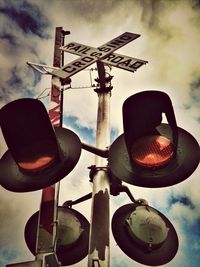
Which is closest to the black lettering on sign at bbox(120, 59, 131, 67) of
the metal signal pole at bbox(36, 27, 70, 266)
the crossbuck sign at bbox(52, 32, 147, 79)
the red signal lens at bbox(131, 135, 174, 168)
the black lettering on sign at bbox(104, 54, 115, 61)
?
the crossbuck sign at bbox(52, 32, 147, 79)

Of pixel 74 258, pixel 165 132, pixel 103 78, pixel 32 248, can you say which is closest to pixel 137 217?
pixel 74 258

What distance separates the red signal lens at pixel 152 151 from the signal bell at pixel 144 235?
1609 mm

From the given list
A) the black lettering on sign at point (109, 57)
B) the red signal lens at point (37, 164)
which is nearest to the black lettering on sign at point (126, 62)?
the black lettering on sign at point (109, 57)

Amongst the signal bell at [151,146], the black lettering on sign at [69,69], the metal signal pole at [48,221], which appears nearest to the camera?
the signal bell at [151,146]

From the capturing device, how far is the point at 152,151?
233cm

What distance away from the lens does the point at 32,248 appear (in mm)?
4047

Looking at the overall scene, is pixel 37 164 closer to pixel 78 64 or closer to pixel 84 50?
pixel 78 64

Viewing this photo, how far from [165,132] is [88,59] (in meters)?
0.87

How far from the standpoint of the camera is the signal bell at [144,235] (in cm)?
374

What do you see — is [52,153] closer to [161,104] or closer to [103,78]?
[161,104]

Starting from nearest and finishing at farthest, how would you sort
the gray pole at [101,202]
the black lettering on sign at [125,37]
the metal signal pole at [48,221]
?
1. the metal signal pole at [48,221]
2. the gray pole at [101,202]
3. the black lettering on sign at [125,37]

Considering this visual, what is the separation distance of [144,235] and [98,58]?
1846 millimetres

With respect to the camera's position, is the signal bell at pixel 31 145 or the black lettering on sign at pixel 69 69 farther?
the black lettering on sign at pixel 69 69

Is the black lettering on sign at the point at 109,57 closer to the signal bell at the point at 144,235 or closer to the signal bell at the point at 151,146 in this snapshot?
the signal bell at the point at 151,146
